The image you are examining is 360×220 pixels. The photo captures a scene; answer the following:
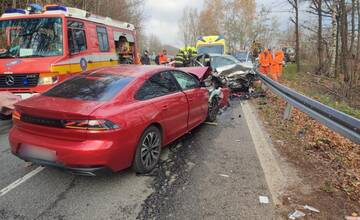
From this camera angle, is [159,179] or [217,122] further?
[217,122]

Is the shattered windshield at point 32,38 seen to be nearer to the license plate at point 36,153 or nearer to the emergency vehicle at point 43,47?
the emergency vehicle at point 43,47

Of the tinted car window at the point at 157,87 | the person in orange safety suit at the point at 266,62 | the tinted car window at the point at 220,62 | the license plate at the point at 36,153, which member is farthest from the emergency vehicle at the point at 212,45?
the license plate at the point at 36,153

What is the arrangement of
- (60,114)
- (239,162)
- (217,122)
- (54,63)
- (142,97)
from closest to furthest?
1. (60,114)
2. (142,97)
3. (239,162)
4. (54,63)
5. (217,122)

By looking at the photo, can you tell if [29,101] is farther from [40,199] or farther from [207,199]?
[207,199]

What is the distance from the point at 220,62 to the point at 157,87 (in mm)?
8638

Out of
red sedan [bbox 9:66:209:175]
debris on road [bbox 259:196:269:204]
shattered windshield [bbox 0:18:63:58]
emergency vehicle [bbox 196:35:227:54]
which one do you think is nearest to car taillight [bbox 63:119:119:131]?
red sedan [bbox 9:66:209:175]

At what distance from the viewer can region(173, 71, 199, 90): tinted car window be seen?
226 inches

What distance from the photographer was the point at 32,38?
7.74 metres

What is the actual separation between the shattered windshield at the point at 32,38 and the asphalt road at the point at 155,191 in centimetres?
314

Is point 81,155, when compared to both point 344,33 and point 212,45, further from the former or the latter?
point 212,45

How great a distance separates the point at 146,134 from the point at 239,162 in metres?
1.61

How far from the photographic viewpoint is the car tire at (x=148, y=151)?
167 inches

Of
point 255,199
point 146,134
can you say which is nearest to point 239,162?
point 255,199

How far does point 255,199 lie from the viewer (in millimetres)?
3752
